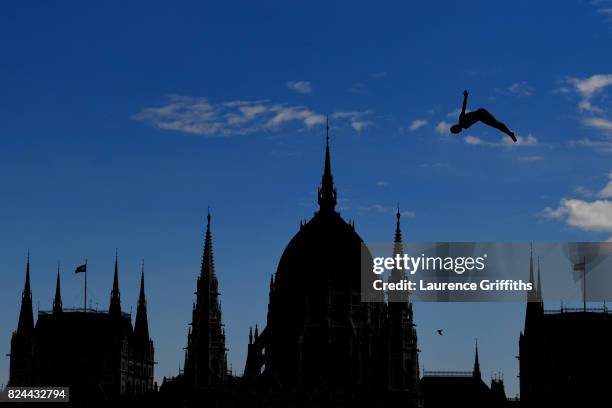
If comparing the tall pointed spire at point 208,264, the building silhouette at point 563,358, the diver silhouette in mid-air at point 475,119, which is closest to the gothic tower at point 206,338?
the tall pointed spire at point 208,264

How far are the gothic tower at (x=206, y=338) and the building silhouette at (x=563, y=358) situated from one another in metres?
35.2

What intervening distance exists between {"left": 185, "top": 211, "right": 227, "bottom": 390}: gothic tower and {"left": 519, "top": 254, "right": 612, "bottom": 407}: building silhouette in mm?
35248

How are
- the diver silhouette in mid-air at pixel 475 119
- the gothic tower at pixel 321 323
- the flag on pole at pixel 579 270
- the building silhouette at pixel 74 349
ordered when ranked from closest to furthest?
the diver silhouette in mid-air at pixel 475 119 → the flag on pole at pixel 579 270 → the gothic tower at pixel 321 323 → the building silhouette at pixel 74 349

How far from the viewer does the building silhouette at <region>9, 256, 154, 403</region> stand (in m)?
194

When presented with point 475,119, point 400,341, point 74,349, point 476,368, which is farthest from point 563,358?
point 475,119

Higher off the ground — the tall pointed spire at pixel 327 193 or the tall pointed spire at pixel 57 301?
the tall pointed spire at pixel 327 193

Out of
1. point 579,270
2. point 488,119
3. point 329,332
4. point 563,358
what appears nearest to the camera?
point 488,119

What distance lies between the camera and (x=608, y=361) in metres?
189

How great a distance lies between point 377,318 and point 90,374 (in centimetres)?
3487

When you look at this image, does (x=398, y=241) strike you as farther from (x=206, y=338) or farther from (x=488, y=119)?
(x=488, y=119)

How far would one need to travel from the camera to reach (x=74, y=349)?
644ft

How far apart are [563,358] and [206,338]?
4283cm

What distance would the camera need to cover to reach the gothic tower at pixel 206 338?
174375 millimetres

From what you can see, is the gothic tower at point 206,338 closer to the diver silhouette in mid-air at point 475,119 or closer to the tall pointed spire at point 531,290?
the tall pointed spire at point 531,290
